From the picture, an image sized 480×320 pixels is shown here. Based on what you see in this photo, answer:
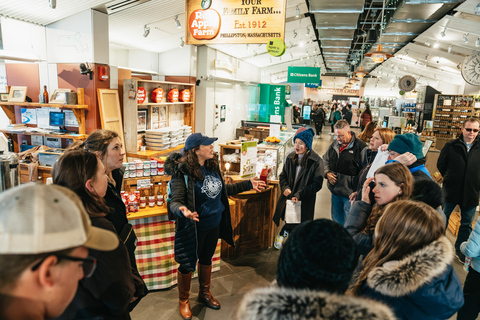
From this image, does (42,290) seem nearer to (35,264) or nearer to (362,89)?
(35,264)

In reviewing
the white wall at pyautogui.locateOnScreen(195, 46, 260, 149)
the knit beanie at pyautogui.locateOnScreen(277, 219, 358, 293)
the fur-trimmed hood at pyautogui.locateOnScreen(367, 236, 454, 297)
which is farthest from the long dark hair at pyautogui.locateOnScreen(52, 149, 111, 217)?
the white wall at pyautogui.locateOnScreen(195, 46, 260, 149)

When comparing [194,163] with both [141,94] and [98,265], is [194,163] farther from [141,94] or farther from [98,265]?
[141,94]

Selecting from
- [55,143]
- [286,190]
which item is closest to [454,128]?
[286,190]

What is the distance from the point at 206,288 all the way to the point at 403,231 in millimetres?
2275

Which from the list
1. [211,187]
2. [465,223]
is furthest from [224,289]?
[465,223]

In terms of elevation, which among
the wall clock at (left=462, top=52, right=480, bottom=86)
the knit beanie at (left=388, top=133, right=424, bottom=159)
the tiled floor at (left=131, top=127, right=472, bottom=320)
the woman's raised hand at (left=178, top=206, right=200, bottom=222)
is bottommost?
the tiled floor at (left=131, top=127, right=472, bottom=320)

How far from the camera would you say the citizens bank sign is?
12.7 metres

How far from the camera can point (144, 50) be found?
8289 mm

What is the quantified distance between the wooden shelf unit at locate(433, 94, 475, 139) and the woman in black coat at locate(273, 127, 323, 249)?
30.1 ft

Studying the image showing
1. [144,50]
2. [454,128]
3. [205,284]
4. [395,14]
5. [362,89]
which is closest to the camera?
[205,284]

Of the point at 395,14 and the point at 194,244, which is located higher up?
the point at 395,14

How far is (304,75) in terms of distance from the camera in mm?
12852

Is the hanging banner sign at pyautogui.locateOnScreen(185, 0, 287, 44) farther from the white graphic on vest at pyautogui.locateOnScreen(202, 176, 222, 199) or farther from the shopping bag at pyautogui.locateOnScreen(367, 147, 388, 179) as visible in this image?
the white graphic on vest at pyautogui.locateOnScreen(202, 176, 222, 199)

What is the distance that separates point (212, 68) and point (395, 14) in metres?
4.96
